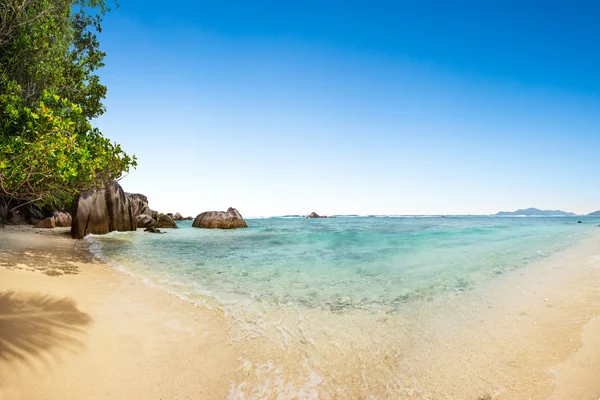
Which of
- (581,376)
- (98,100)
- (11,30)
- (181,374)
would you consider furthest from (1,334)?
(98,100)

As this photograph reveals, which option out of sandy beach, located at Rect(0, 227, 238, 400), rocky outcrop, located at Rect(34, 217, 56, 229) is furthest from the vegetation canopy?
rocky outcrop, located at Rect(34, 217, 56, 229)

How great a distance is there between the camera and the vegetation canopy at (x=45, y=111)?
23.1 ft

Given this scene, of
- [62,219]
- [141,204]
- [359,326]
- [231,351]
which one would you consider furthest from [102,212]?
[359,326]

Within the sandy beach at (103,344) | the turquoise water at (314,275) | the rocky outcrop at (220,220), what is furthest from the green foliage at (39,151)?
the rocky outcrop at (220,220)

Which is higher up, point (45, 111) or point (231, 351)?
point (45, 111)

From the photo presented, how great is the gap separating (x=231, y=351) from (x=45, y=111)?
6882 millimetres

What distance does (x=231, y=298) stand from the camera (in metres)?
6.82

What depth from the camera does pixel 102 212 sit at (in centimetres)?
1955

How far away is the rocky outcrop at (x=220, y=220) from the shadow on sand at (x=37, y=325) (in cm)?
2809

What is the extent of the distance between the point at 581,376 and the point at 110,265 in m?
11.1

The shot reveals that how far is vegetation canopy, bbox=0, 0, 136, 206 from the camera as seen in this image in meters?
7.05

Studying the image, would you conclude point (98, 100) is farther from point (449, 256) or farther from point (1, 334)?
point (449, 256)

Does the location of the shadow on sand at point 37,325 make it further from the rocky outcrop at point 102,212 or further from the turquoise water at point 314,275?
the rocky outcrop at point 102,212

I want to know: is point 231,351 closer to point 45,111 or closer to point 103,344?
point 103,344
